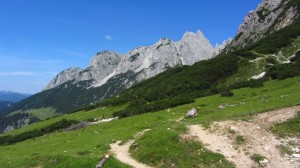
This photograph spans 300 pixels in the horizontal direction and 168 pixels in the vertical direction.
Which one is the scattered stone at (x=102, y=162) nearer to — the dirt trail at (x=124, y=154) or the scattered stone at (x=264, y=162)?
the dirt trail at (x=124, y=154)

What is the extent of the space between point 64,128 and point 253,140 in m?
54.3

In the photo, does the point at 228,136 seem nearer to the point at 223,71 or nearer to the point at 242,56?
the point at 223,71

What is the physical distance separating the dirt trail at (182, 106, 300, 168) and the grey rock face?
129 m

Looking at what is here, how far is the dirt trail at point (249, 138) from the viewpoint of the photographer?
27.0 metres

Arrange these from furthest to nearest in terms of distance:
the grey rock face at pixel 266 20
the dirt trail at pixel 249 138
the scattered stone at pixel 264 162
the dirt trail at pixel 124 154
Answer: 1. the grey rock face at pixel 266 20
2. the dirt trail at pixel 124 154
3. the dirt trail at pixel 249 138
4. the scattered stone at pixel 264 162

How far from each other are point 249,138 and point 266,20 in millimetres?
159391

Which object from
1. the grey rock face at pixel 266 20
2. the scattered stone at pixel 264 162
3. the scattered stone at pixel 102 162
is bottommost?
the scattered stone at pixel 264 162

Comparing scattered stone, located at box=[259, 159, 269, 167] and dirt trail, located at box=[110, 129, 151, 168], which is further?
dirt trail, located at box=[110, 129, 151, 168]

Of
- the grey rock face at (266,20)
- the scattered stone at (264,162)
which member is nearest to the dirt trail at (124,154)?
the scattered stone at (264,162)

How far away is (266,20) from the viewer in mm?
175875

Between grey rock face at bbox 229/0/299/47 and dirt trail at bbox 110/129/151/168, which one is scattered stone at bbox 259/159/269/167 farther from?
grey rock face at bbox 229/0/299/47

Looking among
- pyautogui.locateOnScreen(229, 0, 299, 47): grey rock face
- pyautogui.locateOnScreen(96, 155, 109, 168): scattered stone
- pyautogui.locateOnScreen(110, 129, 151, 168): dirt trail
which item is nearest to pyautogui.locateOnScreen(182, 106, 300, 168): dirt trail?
pyautogui.locateOnScreen(110, 129, 151, 168): dirt trail

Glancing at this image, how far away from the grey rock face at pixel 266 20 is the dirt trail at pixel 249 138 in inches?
5068

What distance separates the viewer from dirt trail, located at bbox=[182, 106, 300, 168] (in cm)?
2702
